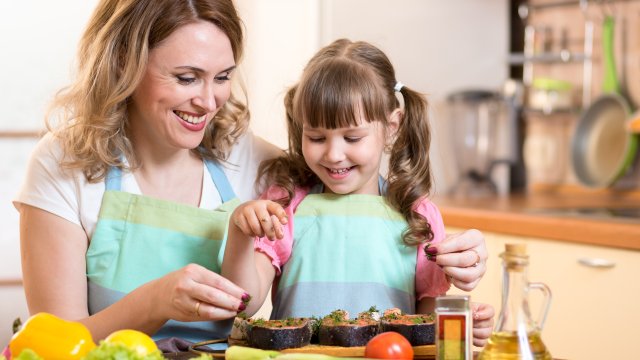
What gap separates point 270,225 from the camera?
5.21 feet

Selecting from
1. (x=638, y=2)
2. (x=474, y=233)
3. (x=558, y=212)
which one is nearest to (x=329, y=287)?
(x=474, y=233)

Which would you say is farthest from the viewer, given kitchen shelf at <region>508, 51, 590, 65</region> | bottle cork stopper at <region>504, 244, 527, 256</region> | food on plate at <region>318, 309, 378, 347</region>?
kitchen shelf at <region>508, 51, 590, 65</region>

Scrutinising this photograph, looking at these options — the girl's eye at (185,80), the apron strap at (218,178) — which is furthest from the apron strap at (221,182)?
the girl's eye at (185,80)

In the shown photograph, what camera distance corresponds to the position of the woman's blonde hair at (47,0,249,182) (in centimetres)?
178

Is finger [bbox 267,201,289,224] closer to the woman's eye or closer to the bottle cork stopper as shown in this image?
the woman's eye

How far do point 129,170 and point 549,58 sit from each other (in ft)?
7.42

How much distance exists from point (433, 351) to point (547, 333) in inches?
56.3

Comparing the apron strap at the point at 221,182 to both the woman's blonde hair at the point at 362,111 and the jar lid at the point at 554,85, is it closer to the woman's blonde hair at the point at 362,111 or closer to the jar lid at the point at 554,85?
the woman's blonde hair at the point at 362,111

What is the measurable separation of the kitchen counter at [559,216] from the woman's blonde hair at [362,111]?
0.85 meters

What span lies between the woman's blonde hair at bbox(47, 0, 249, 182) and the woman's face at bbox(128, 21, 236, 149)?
0.07 feet

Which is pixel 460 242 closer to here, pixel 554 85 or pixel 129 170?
pixel 129 170

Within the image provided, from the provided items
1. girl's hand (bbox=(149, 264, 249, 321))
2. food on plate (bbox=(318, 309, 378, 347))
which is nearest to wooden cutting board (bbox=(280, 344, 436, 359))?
food on plate (bbox=(318, 309, 378, 347))

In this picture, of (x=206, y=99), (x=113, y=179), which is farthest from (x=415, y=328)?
(x=113, y=179)

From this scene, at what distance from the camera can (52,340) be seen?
1266mm
